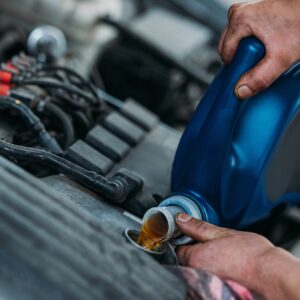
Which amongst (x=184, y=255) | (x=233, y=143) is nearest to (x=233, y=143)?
(x=233, y=143)

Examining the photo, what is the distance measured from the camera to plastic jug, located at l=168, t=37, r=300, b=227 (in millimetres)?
1075

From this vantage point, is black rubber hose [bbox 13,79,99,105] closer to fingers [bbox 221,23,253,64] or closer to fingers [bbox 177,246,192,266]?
fingers [bbox 221,23,253,64]

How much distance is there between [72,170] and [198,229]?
23cm

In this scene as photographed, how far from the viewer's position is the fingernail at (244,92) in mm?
1023

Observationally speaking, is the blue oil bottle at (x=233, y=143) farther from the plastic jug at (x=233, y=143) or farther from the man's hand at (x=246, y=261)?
the man's hand at (x=246, y=261)

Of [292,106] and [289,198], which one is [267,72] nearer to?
[292,106]

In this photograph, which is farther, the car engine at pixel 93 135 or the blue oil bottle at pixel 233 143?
the blue oil bottle at pixel 233 143

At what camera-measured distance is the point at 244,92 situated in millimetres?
1027

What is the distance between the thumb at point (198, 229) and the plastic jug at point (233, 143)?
0.23ft

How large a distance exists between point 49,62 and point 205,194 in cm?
58

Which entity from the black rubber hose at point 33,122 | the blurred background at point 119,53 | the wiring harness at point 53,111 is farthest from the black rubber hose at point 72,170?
the blurred background at point 119,53

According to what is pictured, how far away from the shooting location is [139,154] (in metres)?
1.33

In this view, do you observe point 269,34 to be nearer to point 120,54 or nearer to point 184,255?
point 184,255

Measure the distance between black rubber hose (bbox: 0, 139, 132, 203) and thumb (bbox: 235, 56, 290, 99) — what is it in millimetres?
258
